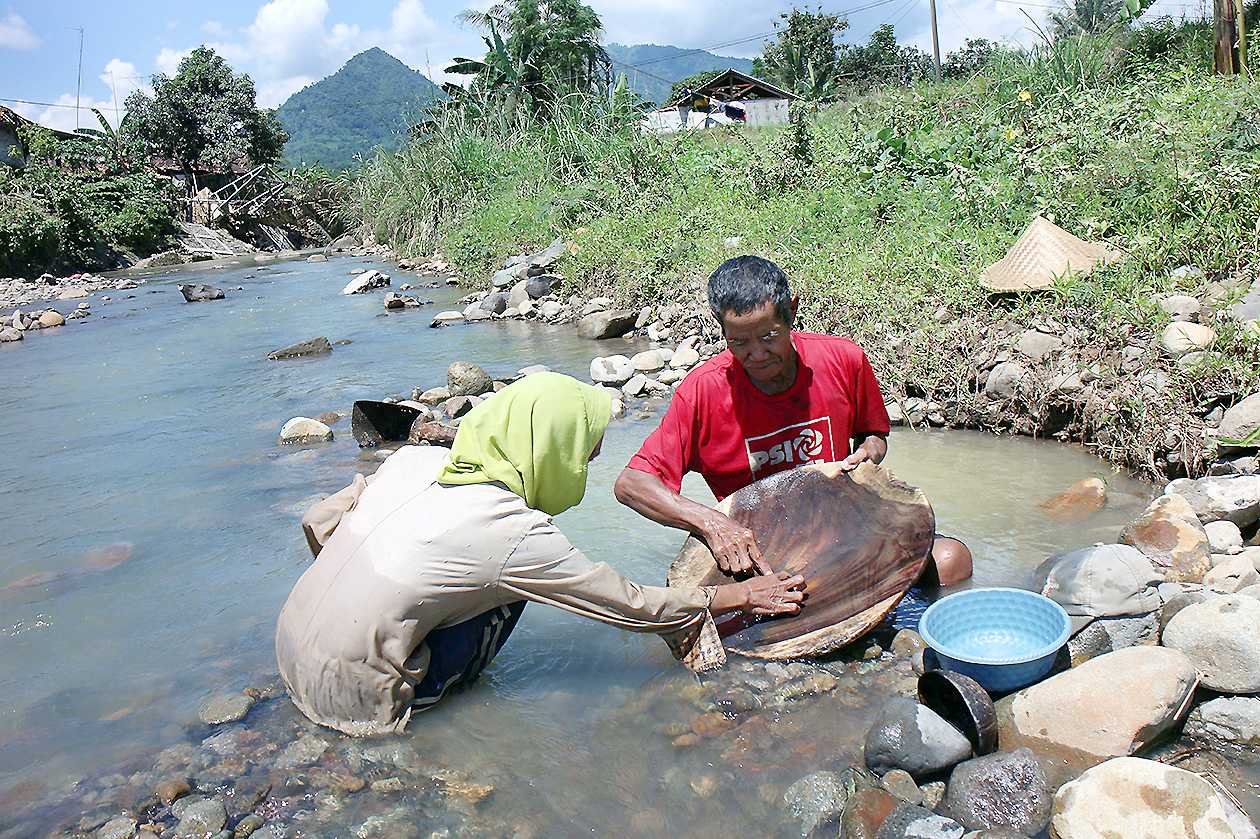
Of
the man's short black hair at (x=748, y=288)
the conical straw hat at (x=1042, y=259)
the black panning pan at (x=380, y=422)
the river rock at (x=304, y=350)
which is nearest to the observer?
the man's short black hair at (x=748, y=288)

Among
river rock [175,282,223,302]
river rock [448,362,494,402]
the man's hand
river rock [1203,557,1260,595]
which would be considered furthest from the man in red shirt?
river rock [175,282,223,302]

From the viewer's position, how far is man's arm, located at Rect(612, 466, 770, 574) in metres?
2.88

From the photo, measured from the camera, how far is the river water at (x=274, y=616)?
2.53 metres

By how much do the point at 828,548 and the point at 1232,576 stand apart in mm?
1253

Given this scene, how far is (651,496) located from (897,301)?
3370mm

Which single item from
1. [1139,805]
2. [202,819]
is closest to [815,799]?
[1139,805]

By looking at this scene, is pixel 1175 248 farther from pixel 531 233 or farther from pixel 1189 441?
pixel 531 233

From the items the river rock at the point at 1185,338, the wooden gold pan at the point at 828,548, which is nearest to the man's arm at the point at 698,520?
the wooden gold pan at the point at 828,548

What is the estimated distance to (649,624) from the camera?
2588 mm

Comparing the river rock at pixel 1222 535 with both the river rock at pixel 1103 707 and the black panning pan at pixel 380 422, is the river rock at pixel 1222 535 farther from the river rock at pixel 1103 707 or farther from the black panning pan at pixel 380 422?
the black panning pan at pixel 380 422

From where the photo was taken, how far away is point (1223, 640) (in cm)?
240

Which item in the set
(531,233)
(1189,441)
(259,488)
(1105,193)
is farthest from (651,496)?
(531,233)

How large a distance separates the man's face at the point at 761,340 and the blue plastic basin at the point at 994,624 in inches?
32.1

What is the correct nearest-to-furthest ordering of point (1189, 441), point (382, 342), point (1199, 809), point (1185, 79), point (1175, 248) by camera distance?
point (1199, 809) < point (1189, 441) < point (1175, 248) < point (1185, 79) < point (382, 342)
